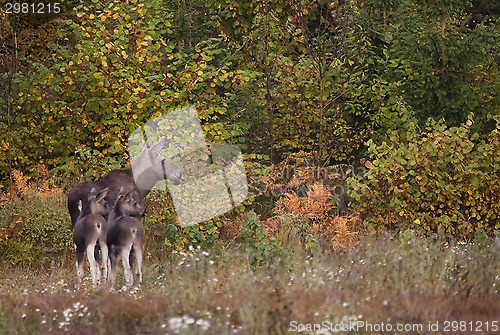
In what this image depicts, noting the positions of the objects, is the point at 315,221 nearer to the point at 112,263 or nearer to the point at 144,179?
the point at 144,179

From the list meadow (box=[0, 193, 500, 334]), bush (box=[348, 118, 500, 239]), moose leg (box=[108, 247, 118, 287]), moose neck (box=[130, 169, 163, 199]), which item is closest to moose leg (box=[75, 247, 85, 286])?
meadow (box=[0, 193, 500, 334])

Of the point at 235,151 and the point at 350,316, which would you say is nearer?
the point at 350,316

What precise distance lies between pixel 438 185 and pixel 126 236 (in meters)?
5.60

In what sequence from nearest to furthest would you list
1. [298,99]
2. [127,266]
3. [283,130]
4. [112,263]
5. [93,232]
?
1. [127,266]
2. [93,232]
3. [112,263]
4. [298,99]
5. [283,130]

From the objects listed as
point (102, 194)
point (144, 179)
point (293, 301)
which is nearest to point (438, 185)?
point (144, 179)

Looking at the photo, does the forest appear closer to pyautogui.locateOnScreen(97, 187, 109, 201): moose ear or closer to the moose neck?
the moose neck

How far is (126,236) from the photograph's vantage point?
412 inches

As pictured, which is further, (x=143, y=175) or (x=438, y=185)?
(x=438, y=185)

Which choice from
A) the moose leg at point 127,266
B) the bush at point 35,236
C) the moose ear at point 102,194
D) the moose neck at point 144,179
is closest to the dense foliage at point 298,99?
the bush at point 35,236

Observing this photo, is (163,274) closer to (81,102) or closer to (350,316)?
(350,316)

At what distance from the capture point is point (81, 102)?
1639cm

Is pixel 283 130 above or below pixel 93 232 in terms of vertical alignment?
below

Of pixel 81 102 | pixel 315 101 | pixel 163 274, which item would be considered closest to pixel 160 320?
pixel 163 274

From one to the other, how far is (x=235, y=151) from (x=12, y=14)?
5.10 metres
